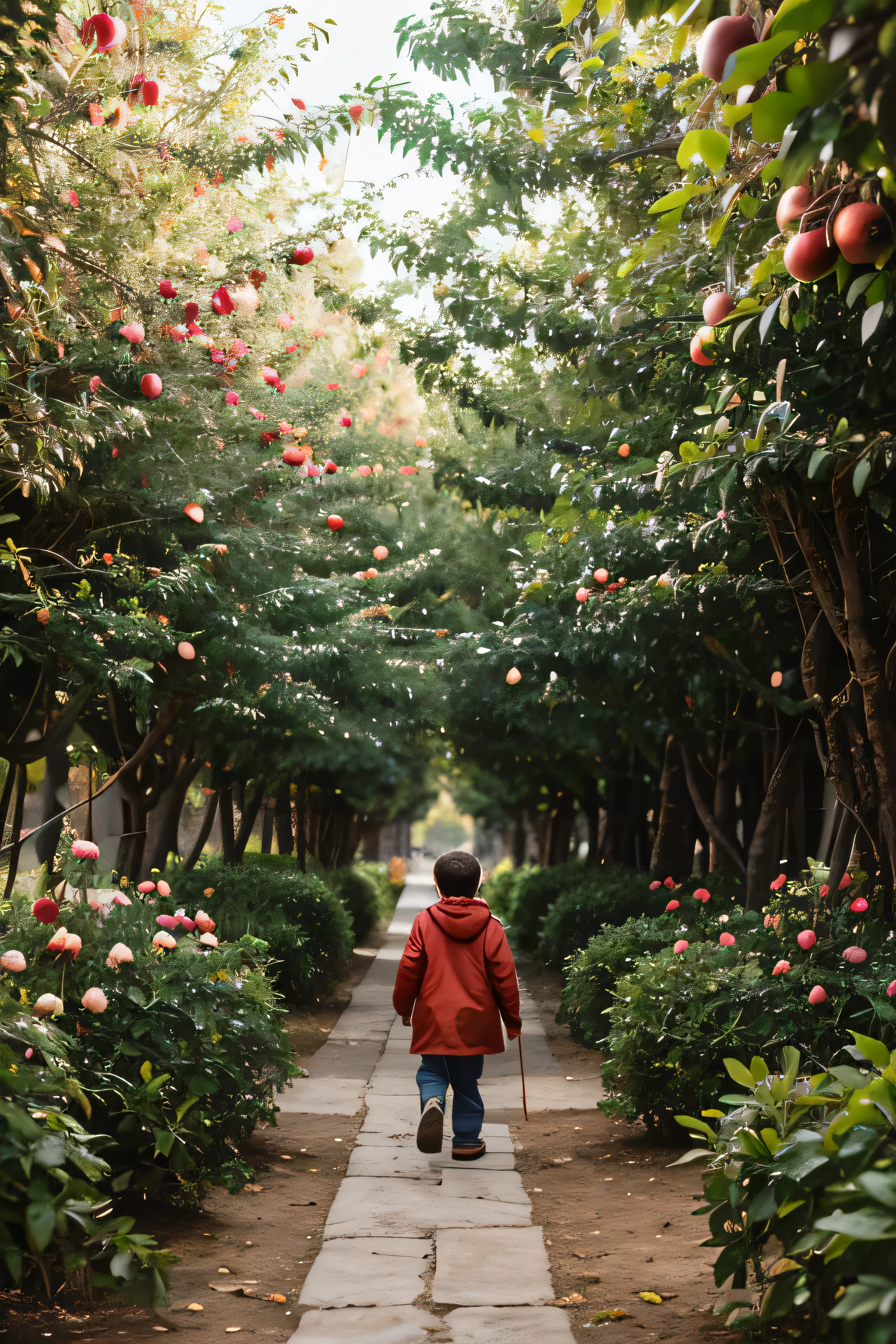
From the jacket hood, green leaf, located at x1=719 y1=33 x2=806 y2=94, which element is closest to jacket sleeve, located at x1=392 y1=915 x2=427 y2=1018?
the jacket hood

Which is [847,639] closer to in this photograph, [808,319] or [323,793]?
[808,319]

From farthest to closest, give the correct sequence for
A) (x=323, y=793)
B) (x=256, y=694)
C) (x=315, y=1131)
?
1. (x=323, y=793)
2. (x=256, y=694)
3. (x=315, y=1131)

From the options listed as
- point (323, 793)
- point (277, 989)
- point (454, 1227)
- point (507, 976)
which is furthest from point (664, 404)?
point (323, 793)

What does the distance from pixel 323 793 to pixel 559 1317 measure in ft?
56.6

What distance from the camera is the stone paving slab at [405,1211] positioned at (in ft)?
14.6

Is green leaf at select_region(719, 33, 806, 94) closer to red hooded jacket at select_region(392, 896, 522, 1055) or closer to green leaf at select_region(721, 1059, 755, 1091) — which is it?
green leaf at select_region(721, 1059, 755, 1091)

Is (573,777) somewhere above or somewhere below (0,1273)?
above

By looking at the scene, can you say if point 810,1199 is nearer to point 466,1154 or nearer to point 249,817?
point 466,1154

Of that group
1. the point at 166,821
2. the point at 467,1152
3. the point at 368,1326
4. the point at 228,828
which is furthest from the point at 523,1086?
the point at 228,828

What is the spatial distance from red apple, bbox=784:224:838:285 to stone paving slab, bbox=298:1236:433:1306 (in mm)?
3436

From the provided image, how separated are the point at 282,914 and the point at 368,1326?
720cm

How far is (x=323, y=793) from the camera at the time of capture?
2056 centimetres

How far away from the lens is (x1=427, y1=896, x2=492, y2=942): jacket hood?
5613mm

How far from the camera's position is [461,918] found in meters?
5.65
